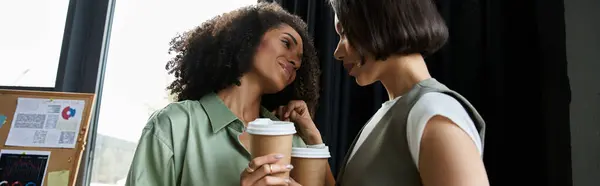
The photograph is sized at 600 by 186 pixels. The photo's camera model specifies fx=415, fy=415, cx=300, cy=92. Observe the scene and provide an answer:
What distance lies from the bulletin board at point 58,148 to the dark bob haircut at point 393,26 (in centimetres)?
127

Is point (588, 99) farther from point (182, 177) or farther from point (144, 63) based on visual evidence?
point (144, 63)

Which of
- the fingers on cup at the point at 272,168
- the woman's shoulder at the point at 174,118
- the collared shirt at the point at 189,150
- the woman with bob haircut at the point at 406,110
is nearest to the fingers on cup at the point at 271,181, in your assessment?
the fingers on cup at the point at 272,168

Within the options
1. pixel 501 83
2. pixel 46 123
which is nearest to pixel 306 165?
pixel 501 83

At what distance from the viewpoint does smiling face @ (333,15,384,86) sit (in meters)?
0.90

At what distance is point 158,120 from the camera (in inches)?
44.1

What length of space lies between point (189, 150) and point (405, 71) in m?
0.59

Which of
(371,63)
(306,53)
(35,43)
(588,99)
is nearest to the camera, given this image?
(371,63)

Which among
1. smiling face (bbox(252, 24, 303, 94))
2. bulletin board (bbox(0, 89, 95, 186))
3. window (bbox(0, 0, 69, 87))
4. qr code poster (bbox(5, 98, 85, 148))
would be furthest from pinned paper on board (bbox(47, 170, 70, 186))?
smiling face (bbox(252, 24, 303, 94))

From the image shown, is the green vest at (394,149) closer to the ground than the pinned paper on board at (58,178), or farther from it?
farther from it

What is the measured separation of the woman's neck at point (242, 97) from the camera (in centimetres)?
127

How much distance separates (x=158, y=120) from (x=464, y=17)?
1.37m

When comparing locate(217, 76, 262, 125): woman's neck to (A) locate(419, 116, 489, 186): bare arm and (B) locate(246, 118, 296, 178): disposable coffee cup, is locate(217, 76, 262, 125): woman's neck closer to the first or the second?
(B) locate(246, 118, 296, 178): disposable coffee cup

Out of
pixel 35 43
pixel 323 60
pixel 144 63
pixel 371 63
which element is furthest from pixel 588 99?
pixel 35 43

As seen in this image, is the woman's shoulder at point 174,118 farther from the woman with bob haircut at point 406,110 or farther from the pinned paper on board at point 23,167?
the pinned paper on board at point 23,167
